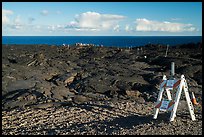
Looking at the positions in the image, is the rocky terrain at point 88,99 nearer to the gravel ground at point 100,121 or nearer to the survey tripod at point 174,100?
the gravel ground at point 100,121

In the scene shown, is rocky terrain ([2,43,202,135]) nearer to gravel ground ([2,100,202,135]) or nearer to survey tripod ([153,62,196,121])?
gravel ground ([2,100,202,135])

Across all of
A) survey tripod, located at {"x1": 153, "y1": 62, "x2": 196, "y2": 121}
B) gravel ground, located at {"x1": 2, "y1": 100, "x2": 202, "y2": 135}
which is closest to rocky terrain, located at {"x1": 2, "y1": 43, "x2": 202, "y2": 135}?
gravel ground, located at {"x1": 2, "y1": 100, "x2": 202, "y2": 135}

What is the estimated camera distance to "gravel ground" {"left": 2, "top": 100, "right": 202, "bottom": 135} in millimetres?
10203

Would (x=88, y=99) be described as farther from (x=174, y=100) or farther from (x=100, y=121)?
(x=174, y=100)

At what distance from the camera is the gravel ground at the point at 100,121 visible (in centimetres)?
1020

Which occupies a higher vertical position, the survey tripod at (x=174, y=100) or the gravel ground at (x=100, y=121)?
the survey tripod at (x=174, y=100)

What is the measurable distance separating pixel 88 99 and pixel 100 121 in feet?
19.1

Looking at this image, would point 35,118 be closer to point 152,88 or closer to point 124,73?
point 152,88

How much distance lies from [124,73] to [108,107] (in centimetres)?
1405

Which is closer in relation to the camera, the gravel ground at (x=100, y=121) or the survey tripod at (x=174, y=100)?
the gravel ground at (x=100, y=121)

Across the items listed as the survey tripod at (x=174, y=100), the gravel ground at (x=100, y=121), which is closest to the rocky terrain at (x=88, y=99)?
the gravel ground at (x=100, y=121)

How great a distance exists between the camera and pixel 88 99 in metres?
17.3

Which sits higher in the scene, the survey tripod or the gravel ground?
the survey tripod

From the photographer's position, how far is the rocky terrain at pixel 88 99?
35.4 ft
